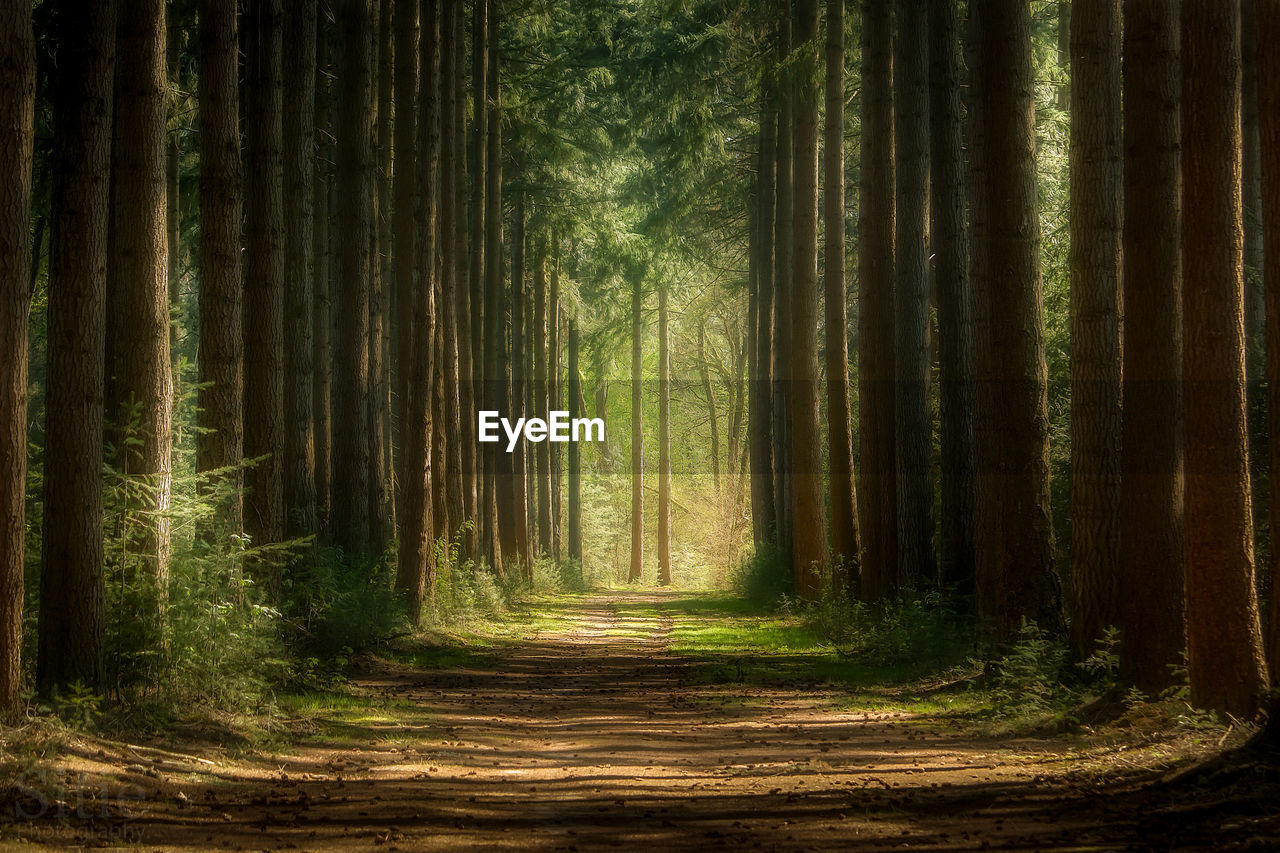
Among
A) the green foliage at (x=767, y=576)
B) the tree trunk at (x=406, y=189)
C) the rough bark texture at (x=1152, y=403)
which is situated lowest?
the green foliage at (x=767, y=576)

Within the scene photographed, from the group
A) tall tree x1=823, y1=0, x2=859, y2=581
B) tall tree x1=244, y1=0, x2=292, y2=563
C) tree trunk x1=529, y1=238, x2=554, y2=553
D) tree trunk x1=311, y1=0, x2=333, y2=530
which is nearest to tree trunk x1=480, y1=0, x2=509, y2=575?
tree trunk x1=529, y1=238, x2=554, y2=553

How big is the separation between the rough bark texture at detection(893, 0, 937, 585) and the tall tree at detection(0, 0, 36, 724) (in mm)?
11576

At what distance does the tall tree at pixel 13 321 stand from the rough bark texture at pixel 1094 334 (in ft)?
27.6

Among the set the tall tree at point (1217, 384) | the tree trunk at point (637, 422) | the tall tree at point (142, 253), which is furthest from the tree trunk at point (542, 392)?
the tall tree at point (1217, 384)

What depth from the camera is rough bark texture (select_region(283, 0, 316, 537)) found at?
52.9 ft

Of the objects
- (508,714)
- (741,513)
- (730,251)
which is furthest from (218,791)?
(741,513)

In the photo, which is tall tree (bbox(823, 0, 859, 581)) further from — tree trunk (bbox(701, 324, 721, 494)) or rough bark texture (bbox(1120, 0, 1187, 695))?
tree trunk (bbox(701, 324, 721, 494))

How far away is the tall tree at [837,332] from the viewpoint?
20328mm

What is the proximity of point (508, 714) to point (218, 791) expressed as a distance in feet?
16.1

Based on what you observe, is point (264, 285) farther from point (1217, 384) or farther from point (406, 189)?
point (1217, 384)

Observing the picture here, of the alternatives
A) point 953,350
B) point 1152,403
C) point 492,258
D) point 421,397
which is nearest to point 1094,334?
point 1152,403

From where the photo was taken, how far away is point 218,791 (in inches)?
312

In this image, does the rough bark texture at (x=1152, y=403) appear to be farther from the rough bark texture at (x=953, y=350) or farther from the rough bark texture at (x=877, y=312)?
the rough bark texture at (x=877, y=312)

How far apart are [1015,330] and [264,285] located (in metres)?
7.79
